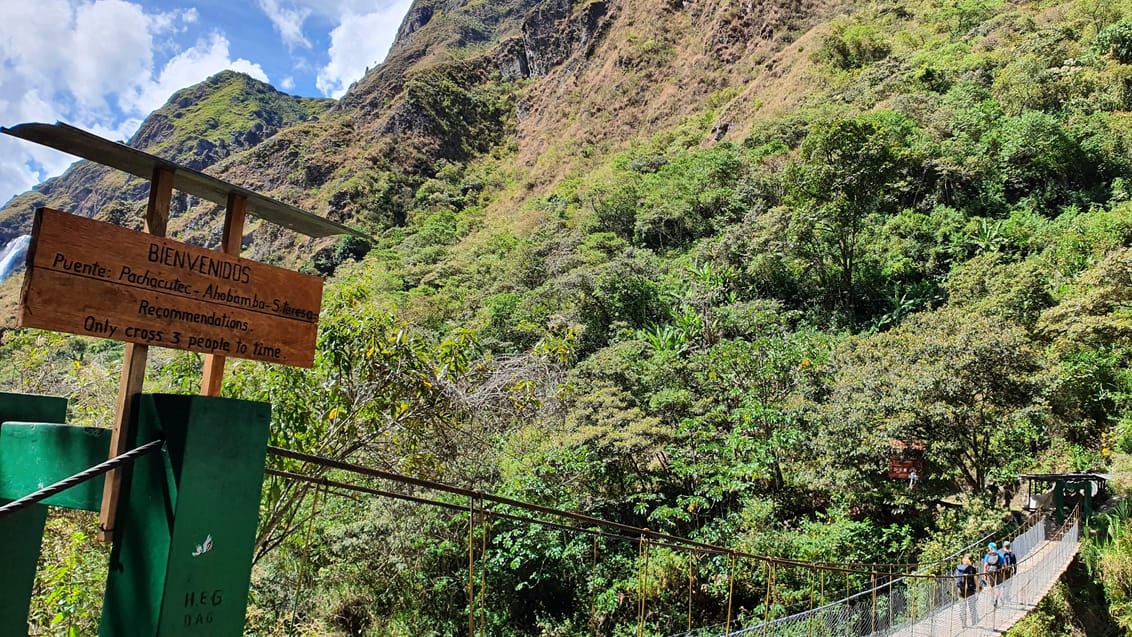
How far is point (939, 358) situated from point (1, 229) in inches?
3180

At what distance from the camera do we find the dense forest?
15.5ft

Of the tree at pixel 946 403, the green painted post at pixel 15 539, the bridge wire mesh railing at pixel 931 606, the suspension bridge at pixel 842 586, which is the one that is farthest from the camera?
the tree at pixel 946 403

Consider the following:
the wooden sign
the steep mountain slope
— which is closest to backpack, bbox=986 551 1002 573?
the wooden sign

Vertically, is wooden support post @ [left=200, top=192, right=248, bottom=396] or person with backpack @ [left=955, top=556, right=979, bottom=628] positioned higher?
wooden support post @ [left=200, top=192, right=248, bottom=396]

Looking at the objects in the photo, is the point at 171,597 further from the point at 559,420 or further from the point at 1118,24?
the point at 1118,24

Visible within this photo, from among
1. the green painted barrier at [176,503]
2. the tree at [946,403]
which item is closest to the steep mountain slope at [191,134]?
the tree at [946,403]

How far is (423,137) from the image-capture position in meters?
42.7

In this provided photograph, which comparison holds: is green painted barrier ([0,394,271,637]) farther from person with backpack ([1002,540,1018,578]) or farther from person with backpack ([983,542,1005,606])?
person with backpack ([1002,540,1018,578])

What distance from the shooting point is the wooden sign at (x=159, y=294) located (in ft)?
3.19

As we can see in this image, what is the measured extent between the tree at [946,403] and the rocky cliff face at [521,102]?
60.1 feet

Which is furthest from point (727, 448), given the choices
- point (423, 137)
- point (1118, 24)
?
point (423, 137)

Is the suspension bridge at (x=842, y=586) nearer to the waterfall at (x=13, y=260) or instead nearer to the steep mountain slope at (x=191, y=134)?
the waterfall at (x=13, y=260)

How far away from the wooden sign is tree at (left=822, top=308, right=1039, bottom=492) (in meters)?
8.27

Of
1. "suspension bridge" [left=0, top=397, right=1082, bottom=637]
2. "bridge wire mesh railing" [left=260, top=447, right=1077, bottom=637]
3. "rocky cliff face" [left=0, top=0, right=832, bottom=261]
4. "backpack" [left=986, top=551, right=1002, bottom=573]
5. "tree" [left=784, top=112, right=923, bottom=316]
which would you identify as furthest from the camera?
"rocky cliff face" [left=0, top=0, right=832, bottom=261]
